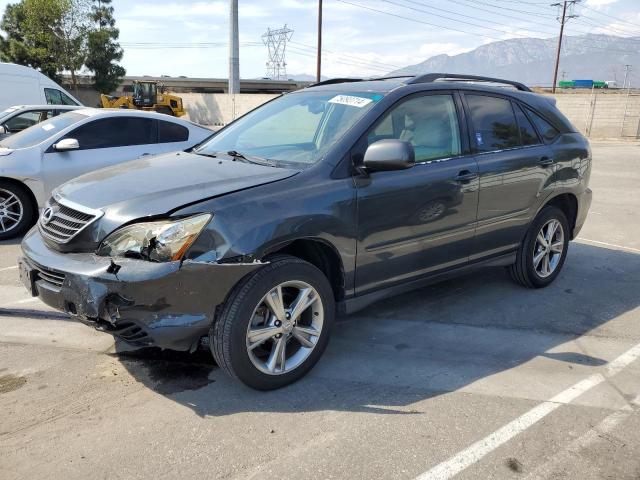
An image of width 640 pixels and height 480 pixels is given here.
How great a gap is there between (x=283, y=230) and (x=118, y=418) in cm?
135

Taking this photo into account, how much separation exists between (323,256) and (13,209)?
198 inches

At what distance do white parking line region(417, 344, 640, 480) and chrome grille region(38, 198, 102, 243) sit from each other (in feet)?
7.29

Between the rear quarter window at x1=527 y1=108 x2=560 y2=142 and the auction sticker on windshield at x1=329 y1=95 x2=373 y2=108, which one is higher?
the auction sticker on windshield at x1=329 y1=95 x2=373 y2=108

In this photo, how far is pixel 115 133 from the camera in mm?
7523

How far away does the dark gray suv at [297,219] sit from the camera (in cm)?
295

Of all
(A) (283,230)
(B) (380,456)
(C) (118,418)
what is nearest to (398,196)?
(A) (283,230)

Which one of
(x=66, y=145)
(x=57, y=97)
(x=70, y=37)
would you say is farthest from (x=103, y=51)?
(x=66, y=145)

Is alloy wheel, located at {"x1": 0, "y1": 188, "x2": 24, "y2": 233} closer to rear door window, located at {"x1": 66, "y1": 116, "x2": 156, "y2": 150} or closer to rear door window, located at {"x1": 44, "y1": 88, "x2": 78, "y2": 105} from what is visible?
rear door window, located at {"x1": 66, "y1": 116, "x2": 156, "y2": 150}

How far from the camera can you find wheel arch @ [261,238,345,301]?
11.4ft

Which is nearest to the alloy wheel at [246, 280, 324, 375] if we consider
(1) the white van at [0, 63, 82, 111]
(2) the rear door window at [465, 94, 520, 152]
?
(2) the rear door window at [465, 94, 520, 152]

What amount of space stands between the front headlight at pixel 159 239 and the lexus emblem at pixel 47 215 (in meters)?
0.70

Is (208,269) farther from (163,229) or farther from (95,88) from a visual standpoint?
(95,88)

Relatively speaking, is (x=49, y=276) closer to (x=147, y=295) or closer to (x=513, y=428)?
(x=147, y=295)

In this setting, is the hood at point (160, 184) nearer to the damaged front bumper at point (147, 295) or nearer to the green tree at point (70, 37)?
the damaged front bumper at point (147, 295)
